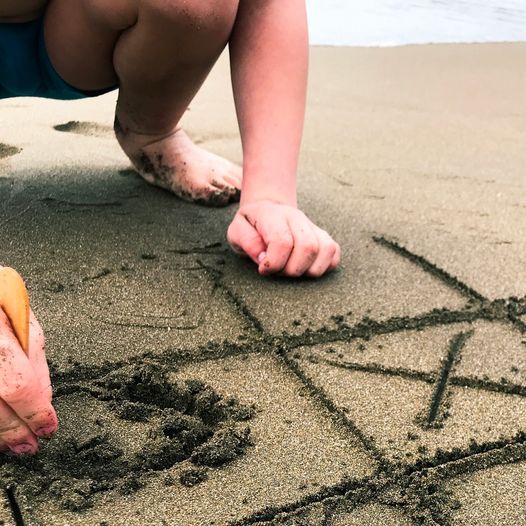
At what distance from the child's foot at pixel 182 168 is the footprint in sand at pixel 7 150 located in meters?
0.41

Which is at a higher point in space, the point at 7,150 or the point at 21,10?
the point at 21,10

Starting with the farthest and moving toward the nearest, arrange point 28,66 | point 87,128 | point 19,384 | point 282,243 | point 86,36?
1. point 87,128
2. point 28,66
3. point 86,36
4. point 282,243
5. point 19,384

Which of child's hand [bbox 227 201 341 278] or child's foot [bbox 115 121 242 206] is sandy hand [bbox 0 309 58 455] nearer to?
child's hand [bbox 227 201 341 278]

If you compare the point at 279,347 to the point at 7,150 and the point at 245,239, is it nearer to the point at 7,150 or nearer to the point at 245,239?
the point at 245,239

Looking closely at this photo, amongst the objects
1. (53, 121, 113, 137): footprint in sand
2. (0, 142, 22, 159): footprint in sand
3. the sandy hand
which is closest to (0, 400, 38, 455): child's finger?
the sandy hand

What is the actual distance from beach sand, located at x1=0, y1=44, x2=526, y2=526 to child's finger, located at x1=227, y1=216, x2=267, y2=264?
0.05 meters

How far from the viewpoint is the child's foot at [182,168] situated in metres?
1.99

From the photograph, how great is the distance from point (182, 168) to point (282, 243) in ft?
1.74

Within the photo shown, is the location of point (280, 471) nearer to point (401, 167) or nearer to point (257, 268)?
point (257, 268)

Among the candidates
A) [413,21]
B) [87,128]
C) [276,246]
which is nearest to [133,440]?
[276,246]

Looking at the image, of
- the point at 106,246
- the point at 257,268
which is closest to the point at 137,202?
the point at 106,246

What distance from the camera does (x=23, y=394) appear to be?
3.09 feet

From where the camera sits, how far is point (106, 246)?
1.72 meters

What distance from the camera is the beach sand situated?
101cm
